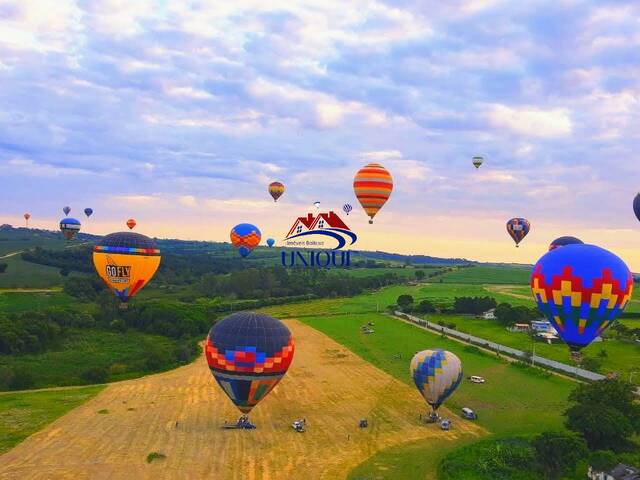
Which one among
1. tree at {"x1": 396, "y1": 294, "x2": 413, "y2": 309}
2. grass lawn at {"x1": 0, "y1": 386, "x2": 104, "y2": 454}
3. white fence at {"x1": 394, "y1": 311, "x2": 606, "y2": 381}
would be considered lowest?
grass lawn at {"x1": 0, "y1": 386, "x2": 104, "y2": 454}

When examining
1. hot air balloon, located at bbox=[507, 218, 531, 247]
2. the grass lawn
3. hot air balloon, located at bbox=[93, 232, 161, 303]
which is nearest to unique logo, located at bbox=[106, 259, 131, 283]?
hot air balloon, located at bbox=[93, 232, 161, 303]

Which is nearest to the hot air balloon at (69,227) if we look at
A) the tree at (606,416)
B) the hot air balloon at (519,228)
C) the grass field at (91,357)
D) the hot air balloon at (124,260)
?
the grass field at (91,357)

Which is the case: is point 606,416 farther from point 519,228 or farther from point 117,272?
point 519,228

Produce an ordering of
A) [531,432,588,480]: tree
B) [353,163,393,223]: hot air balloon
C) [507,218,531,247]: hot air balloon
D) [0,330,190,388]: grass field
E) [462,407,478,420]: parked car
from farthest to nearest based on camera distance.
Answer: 1. [507,218,531,247]: hot air balloon
2. [353,163,393,223]: hot air balloon
3. [0,330,190,388]: grass field
4. [462,407,478,420]: parked car
5. [531,432,588,480]: tree

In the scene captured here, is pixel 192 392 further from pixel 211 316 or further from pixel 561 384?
pixel 211 316

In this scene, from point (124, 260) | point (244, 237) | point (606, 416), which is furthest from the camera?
point (244, 237)

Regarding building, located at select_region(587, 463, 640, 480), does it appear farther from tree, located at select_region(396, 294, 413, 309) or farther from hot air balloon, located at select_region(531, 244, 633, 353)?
tree, located at select_region(396, 294, 413, 309)

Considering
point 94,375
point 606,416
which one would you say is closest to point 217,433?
point 94,375
